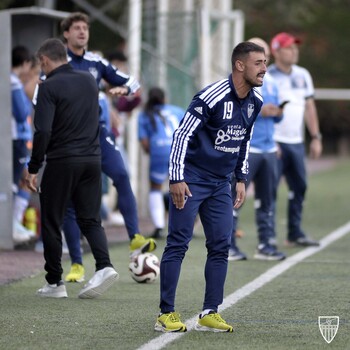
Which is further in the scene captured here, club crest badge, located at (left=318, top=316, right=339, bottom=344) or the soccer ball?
the soccer ball

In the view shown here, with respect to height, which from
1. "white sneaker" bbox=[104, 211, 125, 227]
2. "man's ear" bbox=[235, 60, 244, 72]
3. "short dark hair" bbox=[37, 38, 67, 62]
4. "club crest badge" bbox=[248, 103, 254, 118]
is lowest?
"white sneaker" bbox=[104, 211, 125, 227]

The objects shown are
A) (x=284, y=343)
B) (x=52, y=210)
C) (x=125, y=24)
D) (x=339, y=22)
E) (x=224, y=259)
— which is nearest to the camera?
(x=284, y=343)

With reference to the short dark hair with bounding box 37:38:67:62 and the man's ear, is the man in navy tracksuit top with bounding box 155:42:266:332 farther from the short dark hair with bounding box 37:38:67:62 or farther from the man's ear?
the short dark hair with bounding box 37:38:67:62

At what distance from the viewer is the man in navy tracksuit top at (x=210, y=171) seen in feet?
25.0

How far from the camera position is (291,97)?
13156 mm

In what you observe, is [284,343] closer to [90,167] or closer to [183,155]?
[183,155]

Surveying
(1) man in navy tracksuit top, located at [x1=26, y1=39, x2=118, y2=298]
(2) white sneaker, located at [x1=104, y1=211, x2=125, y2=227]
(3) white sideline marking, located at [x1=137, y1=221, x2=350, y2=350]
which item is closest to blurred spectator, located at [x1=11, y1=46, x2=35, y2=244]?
(2) white sneaker, located at [x1=104, y1=211, x2=125, y2=227]

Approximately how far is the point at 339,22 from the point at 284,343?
3292cm

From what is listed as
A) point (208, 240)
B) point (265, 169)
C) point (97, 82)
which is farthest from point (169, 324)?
point (265, 169)

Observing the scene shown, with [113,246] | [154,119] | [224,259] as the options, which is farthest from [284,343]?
[154,119]

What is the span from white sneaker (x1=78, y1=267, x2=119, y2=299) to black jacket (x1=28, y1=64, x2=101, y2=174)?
88 centimetres

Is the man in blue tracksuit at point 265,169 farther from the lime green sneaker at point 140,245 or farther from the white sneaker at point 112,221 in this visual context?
the white sneaker at point 112,221

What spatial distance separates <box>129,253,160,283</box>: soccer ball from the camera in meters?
10.1

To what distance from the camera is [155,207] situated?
14.2 metres
